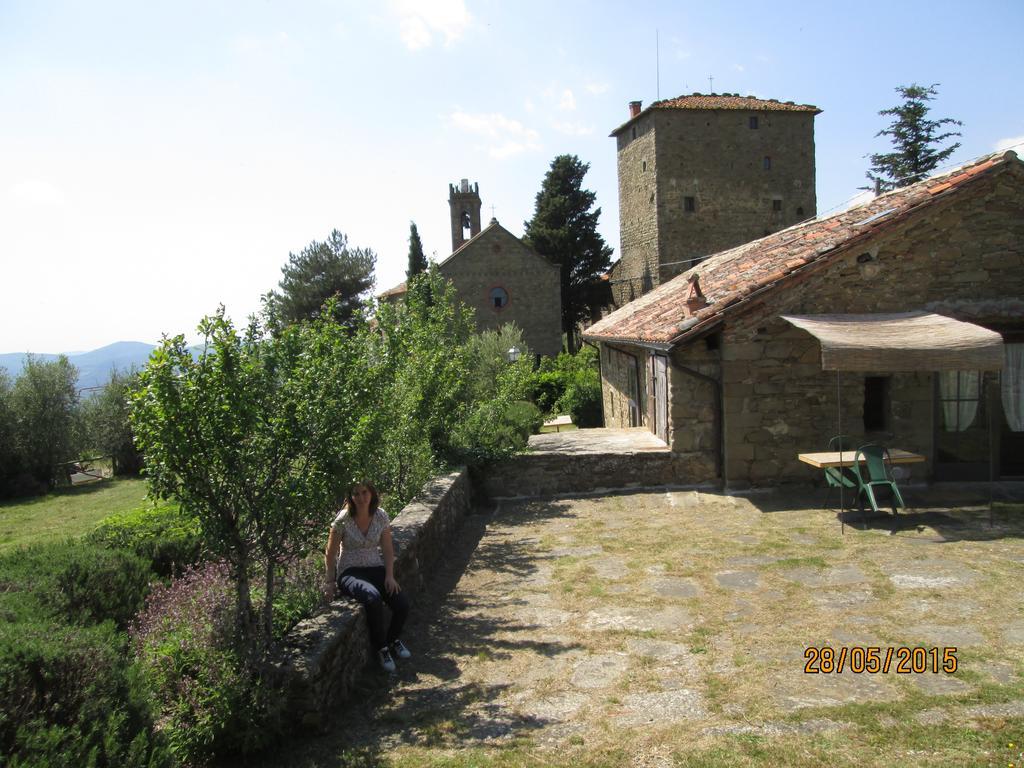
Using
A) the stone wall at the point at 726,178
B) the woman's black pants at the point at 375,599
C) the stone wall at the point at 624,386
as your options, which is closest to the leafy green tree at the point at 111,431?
the stone wall at the point at 624,386

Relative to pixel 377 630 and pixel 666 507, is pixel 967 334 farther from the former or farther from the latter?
pixel 377 630

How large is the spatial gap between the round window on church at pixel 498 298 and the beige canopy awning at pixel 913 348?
29.8 metres

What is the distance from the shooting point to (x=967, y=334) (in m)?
8.20

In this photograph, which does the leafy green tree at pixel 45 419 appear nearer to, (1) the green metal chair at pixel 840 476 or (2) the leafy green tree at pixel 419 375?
(2) the leafy green tree at pixel 419 375

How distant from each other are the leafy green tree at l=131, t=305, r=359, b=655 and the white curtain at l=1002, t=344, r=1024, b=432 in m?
8.98

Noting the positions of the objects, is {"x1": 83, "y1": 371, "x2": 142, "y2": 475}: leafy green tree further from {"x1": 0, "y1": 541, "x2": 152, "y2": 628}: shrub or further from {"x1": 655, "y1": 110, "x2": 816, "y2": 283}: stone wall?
{"x1": 655, "y1": 110, "x2": 816, "y2": 283}: stone wall

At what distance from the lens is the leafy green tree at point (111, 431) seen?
2827 centimetres

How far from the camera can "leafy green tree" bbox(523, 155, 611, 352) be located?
44.2 m

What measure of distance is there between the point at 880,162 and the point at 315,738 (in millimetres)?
42207

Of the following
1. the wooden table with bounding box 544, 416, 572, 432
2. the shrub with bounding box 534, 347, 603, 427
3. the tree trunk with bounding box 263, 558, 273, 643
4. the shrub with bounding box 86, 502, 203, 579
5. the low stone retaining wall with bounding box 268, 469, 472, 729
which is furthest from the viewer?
the wooden table with bounding box 544, 416, 572, 432

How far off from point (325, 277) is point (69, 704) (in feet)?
122

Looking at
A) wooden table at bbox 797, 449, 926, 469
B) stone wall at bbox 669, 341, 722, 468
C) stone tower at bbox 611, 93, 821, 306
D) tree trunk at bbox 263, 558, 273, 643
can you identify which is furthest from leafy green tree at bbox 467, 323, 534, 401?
stone tower at bbox 611, 93, 821, 306

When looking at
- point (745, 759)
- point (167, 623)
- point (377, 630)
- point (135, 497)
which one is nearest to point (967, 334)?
point (745, 759)

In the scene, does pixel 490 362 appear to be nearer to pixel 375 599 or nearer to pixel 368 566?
pixel 368 566
